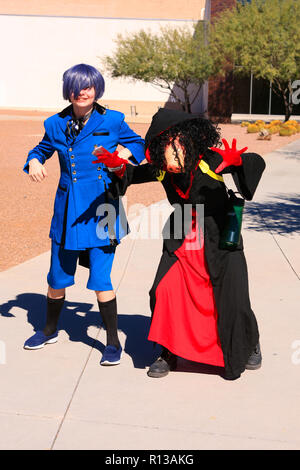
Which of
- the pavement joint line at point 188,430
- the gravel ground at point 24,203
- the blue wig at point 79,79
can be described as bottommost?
the gravel ground at point 24,203

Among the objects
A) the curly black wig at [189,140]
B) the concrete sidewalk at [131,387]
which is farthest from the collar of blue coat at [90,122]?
the concrete sidewalk at [131,387]

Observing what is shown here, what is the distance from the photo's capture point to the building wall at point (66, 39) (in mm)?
46469

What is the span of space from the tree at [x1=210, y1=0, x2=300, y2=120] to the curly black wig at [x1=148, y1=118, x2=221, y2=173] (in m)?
28.8

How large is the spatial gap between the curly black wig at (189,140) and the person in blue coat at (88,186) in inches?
11.7

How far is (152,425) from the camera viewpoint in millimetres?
3385

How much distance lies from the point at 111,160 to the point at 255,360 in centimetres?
152

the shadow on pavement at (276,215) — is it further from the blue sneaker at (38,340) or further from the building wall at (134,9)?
the building wall at (134,9)

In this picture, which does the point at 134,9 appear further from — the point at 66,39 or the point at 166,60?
the point at 166,60

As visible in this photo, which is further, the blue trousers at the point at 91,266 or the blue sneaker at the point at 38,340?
the blue sneaker at the point at 38,340

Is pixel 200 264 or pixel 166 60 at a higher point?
pixel 200 264

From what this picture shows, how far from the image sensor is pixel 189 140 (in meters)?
3.74

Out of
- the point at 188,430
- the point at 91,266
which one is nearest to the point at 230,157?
the point at 91,266

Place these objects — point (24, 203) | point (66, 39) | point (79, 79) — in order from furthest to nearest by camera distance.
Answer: point (66, 39), point (24, 203), point (79, 79)
